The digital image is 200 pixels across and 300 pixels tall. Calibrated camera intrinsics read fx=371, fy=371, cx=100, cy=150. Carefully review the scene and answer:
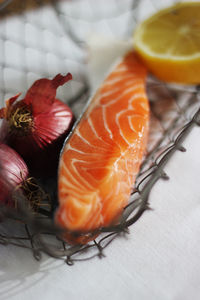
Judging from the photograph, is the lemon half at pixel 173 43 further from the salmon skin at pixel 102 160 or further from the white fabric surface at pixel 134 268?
the white fabric surface at pixel 134 268

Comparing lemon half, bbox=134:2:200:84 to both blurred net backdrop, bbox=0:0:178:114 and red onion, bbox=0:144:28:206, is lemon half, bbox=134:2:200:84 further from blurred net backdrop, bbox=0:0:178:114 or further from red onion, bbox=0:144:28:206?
red onion, bbox=0:144:28:206

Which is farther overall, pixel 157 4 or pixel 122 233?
pixel 157 4

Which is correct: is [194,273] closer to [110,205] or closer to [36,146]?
[110,205]

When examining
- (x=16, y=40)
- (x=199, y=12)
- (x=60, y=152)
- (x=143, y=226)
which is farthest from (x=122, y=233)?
(x=16, y=40)

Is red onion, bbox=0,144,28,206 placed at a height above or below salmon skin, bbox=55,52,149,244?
below

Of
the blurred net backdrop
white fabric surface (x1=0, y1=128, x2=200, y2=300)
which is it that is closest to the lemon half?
the blurred net backdrop

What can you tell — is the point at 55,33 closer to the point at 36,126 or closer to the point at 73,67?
the point at 73,67

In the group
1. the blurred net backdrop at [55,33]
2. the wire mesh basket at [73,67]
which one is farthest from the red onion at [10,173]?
the blurred net backdrop at [55,33]
